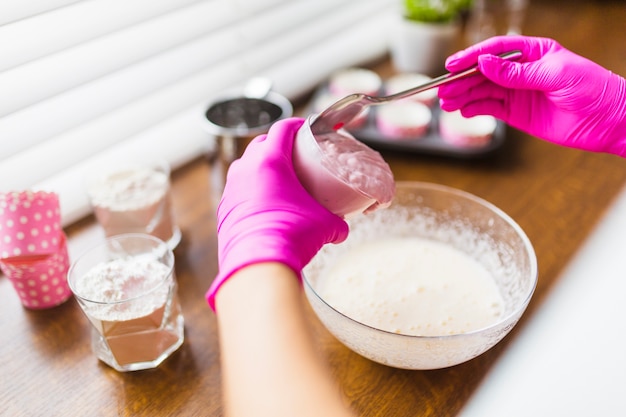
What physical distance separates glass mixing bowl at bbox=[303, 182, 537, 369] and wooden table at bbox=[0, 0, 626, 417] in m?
0.05

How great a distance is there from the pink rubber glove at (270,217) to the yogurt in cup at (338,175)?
14mm

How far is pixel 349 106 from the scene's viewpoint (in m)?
0.76

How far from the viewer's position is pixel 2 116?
0.88m

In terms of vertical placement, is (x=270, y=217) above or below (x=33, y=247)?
above

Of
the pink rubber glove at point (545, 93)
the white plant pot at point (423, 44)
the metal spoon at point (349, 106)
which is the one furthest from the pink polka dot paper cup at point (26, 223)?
the white plant pot at point (423, 44)

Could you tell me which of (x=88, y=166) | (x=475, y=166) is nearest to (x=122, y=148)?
(x=88, y=166)

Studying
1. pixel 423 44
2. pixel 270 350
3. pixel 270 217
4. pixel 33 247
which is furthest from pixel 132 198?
pixel 423 44

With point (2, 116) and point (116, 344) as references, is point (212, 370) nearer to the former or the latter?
point (116, 344)

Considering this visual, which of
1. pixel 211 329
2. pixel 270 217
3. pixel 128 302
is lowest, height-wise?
pixel 211 329

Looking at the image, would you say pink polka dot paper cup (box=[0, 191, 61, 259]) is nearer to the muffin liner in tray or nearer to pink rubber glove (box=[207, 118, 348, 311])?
pink rubber glove (box=[207, 118, 348, 311])

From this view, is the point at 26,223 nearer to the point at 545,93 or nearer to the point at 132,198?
the point at 132,198

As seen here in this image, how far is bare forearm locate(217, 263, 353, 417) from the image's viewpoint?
527 millimetres

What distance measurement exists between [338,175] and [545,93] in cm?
39

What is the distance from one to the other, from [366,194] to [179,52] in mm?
633
